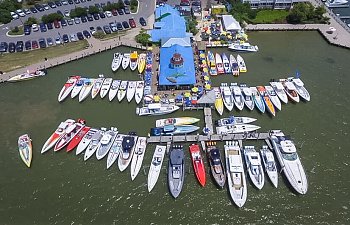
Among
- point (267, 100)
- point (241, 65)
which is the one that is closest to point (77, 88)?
point (241, 65)

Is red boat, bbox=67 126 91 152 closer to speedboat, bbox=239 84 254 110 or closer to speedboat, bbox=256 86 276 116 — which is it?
speedboat, bbox=239 84 254 110

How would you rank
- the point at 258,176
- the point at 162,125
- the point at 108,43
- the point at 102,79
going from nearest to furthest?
the point at 258,176 < the point at 162,125 < the point at 102,79 < the point at 108,43

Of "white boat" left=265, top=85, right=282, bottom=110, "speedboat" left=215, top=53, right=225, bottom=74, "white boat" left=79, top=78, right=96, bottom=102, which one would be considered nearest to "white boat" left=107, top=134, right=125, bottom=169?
"white boat" left=79, top=78, right=96, bottom=102

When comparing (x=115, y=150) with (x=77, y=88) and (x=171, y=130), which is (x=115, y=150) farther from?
(x=77, y=88)

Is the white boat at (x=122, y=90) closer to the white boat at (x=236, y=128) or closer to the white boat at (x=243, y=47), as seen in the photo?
the white boat at (x=236, y=128)

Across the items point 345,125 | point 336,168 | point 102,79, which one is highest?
point 102,79

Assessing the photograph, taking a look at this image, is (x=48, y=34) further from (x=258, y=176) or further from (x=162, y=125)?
(x=258, y=176)

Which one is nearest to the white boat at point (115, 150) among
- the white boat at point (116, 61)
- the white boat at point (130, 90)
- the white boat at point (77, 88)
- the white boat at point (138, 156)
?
the white boat at point (138, 156)

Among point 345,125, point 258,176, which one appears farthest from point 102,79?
point 345,125
